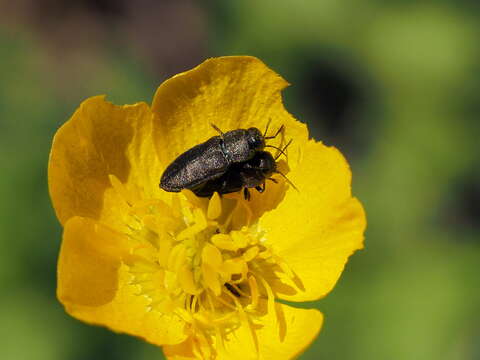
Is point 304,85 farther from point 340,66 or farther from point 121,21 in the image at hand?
point 121,21

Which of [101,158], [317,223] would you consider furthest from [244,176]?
[101,158]

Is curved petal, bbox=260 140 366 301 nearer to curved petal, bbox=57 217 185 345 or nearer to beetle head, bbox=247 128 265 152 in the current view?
beetle head, bbox=247 128 265 152

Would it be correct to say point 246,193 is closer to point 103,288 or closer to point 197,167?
point 197,167

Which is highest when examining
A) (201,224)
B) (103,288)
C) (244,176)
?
(244,176)

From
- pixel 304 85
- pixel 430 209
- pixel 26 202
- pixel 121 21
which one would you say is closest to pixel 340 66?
pixel 304 85

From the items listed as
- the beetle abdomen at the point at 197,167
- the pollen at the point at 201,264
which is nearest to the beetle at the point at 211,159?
the beetle abdomen at the point at 197,167

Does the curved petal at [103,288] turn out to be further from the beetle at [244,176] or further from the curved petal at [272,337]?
the beetle at [244,176]
